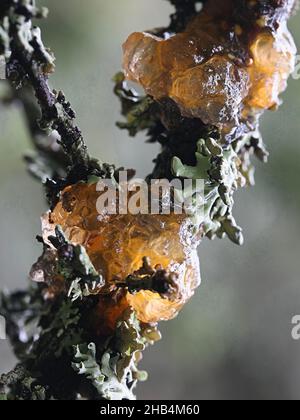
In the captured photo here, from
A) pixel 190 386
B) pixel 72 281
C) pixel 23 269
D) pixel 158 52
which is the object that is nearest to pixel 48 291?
pixel 72 281

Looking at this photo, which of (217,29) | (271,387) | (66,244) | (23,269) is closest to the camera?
(66,244)

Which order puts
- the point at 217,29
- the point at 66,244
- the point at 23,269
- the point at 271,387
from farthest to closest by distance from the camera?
the point at 271,387
the point at 23,269
the point at 217,29
the point at 66,244

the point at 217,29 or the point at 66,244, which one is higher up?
the point at 217,29

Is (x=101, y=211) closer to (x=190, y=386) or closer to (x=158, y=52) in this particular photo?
(x=158, y=52)
